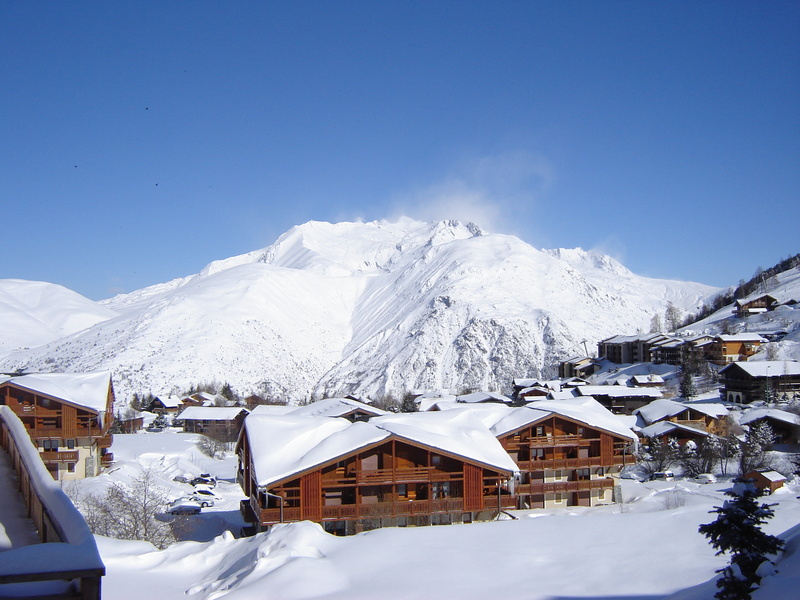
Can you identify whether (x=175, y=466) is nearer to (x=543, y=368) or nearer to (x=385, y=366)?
(x=385, y=366)

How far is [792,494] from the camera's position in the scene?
3412 cm

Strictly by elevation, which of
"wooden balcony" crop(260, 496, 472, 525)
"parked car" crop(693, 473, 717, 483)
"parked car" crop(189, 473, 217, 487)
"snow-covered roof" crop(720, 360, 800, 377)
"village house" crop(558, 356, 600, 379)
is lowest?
"parked car" crop(693, 473, 717, 483)

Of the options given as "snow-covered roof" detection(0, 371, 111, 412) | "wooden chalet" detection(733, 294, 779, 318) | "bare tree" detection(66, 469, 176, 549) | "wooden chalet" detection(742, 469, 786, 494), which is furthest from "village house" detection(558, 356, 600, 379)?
"bare tree" detection(66, 469, 176, 549)

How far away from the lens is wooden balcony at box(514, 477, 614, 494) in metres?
30.3

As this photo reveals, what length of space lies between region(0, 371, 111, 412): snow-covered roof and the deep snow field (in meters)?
23.5

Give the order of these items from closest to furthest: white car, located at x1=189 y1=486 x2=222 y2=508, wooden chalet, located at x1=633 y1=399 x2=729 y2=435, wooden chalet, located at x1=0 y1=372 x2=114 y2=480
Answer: wooden chalet, located at x1=0 y1=372 x2=114 y2=480 → white car, located at x1=189 y1=486 x2=222 y2=508 → wooden chalet, located at x1=633 y1=399 x2=729 y2=435

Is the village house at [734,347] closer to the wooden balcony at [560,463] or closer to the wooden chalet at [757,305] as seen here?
the wooden chalet at [757,305]

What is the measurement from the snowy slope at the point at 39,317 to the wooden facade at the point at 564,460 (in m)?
142

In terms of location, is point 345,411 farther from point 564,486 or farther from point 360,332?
point 360,332

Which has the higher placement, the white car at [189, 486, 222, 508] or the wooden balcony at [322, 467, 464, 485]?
the wooden balcony at [322, 467, 464, 485]

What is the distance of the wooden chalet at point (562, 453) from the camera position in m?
31.2

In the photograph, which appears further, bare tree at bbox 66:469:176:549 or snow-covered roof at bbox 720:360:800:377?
snow-covered roof at bbox 720:360:800:377

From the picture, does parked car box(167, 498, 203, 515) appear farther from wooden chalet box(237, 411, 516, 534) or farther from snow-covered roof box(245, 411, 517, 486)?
snow-covered roof box(245, 411, 517, 486)

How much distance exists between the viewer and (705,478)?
40281 millimetres
